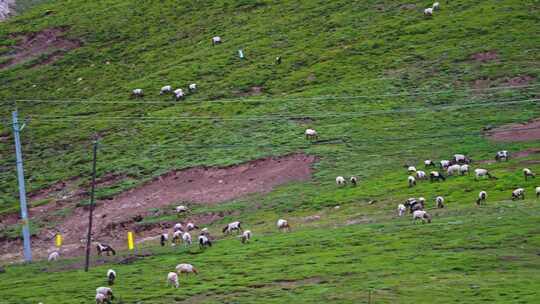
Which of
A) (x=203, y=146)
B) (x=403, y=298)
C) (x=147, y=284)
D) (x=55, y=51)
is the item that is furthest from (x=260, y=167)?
(x=55, y=51)

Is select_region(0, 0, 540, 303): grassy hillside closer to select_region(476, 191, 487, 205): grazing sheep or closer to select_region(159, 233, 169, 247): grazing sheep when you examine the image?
select_region(476, 191, 487, 205): grazing sheep

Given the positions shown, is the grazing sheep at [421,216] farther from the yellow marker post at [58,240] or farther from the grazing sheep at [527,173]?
the yellow marker post at [58,240]

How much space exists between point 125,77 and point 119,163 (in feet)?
79.5

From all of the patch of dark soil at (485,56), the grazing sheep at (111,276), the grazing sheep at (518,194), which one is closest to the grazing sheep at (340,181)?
the grazing sheep at (518,194)

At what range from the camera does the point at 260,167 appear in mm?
68500

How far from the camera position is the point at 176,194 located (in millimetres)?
66250

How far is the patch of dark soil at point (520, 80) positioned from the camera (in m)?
76.0

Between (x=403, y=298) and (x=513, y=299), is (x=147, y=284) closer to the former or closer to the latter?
(x=403, y=298)

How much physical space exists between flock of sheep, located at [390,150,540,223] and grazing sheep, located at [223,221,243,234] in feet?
28.8

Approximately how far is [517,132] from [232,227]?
21956mm

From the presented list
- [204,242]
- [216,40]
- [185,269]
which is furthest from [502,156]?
[216,40]

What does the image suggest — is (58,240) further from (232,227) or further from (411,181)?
(411,181)

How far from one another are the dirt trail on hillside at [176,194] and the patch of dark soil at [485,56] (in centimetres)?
2168

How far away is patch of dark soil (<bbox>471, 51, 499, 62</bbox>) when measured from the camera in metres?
82.3
